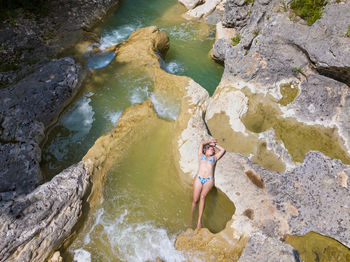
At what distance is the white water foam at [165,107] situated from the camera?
23.7 ft

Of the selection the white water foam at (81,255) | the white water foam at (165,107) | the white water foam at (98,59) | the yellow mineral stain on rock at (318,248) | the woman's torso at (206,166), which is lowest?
the white water foam at (81,255)

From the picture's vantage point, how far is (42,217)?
452cm

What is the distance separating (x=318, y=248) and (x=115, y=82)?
7.33m

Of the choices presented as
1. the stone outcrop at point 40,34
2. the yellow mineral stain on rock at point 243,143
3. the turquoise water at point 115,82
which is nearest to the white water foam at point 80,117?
the turquoise water at point 115,82

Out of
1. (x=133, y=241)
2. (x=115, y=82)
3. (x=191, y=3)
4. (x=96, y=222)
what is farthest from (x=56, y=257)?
(x=191, y=3)

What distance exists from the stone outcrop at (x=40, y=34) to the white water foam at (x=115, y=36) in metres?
0.78

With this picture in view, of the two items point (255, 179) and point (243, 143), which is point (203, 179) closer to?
point (255, 179)

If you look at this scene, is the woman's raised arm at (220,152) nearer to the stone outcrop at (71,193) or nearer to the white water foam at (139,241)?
the stone outcrop at (71,193)

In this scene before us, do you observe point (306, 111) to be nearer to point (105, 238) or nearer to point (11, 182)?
point (105, 238)

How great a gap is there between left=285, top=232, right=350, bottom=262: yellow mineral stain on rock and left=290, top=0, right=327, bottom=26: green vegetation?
18.9 feet

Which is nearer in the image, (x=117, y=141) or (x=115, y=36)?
(x=117, y=141)

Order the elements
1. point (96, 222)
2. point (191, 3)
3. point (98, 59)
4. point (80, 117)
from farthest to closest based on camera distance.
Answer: point (191, 3) → point (98, 59) → point (80, 117) → point (96, 222)

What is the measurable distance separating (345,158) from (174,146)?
170 inches

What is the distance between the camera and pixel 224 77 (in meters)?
7.92
